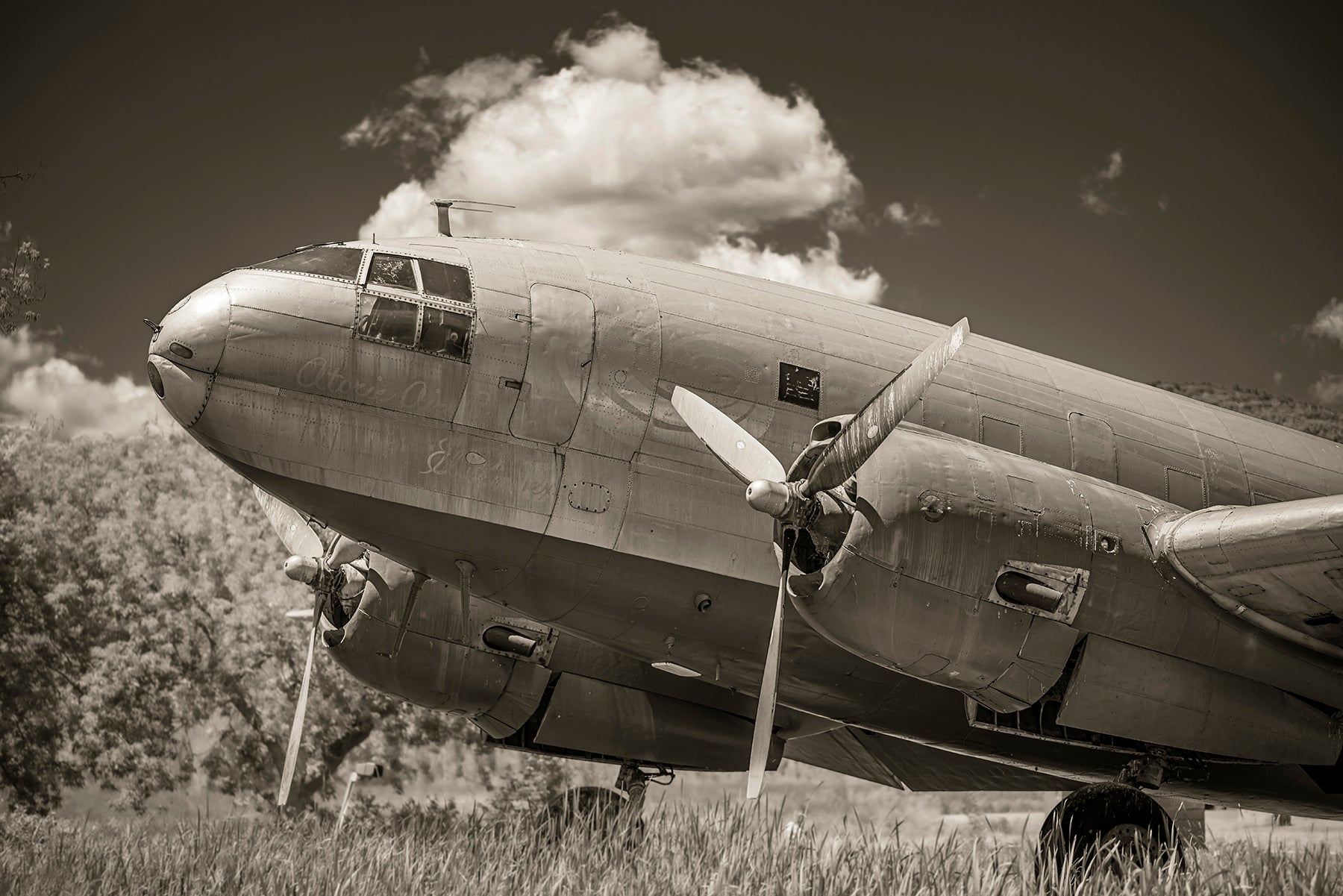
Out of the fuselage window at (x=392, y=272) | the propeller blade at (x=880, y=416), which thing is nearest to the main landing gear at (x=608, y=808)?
the propeller blade at (x=880, y=416)

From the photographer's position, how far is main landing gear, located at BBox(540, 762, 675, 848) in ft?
32.6

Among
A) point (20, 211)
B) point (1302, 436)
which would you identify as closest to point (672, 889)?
point (1302, 436)

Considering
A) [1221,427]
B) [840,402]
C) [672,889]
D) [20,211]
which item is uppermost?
[20,211]

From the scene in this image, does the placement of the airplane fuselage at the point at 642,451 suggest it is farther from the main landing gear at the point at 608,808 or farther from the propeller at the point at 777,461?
the main landing gear at the point at 608,808

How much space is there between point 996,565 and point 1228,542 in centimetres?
192

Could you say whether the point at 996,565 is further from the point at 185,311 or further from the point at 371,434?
the point at 185,311

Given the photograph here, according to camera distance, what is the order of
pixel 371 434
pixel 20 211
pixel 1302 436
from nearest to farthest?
pixel 371 434 < pixel 1302 436 < pixel 20 211

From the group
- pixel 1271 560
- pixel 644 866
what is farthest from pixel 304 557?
pixel 1271 560

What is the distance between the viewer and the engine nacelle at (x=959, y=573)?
845 centimetres

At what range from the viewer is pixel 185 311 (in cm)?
903

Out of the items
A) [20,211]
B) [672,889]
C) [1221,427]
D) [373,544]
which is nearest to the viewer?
[672,889]

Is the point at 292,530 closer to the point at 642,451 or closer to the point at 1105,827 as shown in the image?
the point at 642,451

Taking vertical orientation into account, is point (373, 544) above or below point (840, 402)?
below

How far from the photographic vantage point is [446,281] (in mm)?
9547
